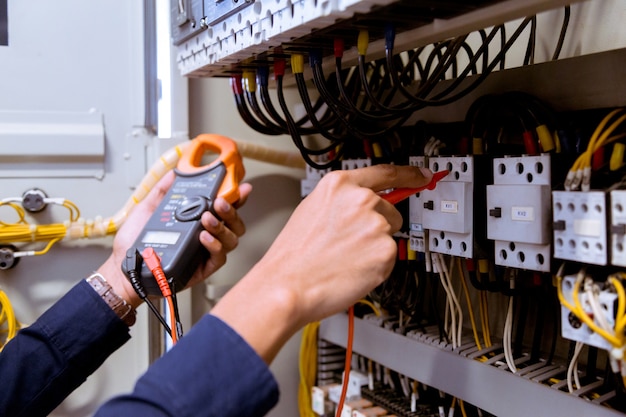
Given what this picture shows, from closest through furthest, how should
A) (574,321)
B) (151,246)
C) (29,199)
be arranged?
1. (574,321)
2. (151,246)
3. (29,199)

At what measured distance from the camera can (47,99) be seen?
121 cm

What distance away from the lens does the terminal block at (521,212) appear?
0.76m

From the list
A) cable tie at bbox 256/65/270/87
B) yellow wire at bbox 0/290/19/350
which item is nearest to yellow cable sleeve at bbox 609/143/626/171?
cable tie at bbox 256/65/270/87

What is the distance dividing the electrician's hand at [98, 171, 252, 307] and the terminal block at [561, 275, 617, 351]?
0.62m

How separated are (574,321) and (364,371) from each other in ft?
2.17

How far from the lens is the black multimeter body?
39.3 inches

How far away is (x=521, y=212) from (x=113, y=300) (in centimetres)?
73

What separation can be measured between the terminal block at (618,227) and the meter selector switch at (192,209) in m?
0.68

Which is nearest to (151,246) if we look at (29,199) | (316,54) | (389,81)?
(29,199)

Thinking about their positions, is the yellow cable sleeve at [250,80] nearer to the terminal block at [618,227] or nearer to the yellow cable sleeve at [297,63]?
the yellow cable sleeve at [297,63]

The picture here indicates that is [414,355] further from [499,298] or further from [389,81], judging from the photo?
[389,81]

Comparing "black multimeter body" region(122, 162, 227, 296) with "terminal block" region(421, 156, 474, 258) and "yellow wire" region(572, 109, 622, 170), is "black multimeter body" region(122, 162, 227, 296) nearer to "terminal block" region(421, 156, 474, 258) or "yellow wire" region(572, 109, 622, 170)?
"terminal block" region(421, 156, 474, 258)

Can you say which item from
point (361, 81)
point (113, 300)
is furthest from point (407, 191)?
point (113, 300)

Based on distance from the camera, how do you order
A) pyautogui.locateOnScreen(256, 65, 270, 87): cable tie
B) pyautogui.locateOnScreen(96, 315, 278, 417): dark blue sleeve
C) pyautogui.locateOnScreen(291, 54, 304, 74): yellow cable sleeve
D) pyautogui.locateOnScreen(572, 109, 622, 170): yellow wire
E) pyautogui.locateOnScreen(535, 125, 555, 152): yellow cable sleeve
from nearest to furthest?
pyautogui.locateOnScreen(96, 315, 278, 417): dark blue sleeve, pyautogui.locateOnScreen(572, 109, 622, 170): yellow wire, pyautogui.locateOnScreen(535, 125, 555, 152): yellow cable sleeve, pyautogui.locateOnScreen(291, 54, 304, 74): yellow cable sleeve, pyautogui.locateOnScreen(256, 65, 270, 87): cable tie
